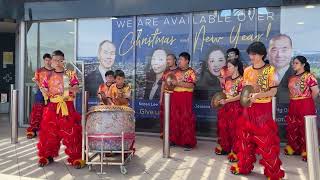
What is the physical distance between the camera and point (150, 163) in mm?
6551

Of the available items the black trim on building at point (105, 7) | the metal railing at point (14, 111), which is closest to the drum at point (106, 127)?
the metal railing at point (14, 111)

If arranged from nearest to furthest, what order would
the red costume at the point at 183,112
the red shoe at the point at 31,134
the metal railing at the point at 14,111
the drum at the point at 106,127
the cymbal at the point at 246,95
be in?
1. the cymbal at the point at 246,95
2. the drum at the point at 106,127
3. the red costume at the point at 183,112
4. the metal railing at the point at 14,111
5. the red shoe at the point at 31,134

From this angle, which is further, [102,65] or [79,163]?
[102,65]

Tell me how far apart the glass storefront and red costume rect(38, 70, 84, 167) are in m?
3.39

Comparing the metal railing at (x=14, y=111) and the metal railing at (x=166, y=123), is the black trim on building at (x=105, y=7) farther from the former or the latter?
the metal railing at (x=166, y=123)

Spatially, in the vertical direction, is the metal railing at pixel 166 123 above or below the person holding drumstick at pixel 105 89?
below

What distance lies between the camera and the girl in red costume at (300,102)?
22.4 ft

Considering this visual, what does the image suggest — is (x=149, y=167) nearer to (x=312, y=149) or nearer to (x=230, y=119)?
(x=230, y=119)

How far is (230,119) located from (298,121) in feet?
3.58

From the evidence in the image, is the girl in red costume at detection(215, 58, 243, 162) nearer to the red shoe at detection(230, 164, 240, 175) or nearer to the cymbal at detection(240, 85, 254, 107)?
the red shoe at detection(230, 164, 240, 175)

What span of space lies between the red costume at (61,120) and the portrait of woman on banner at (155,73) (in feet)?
11.1

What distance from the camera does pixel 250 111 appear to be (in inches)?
213

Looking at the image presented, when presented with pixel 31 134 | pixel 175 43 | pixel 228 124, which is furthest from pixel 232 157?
pixel 31 134

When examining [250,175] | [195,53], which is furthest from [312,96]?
[195,53]
